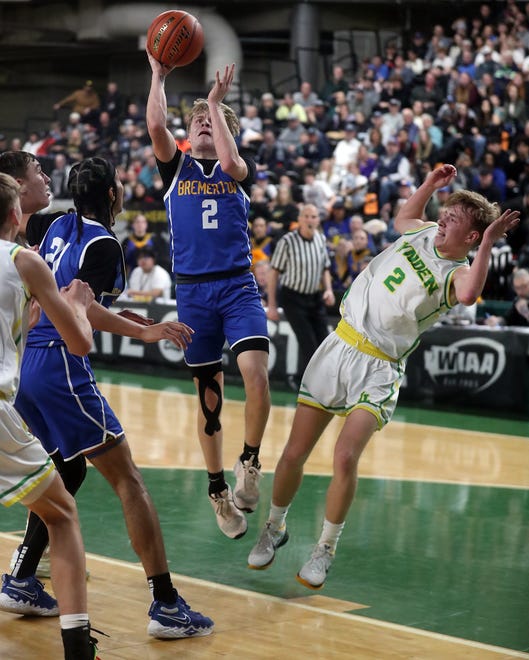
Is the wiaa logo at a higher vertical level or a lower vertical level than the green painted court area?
higher

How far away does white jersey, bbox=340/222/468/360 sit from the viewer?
570 cm

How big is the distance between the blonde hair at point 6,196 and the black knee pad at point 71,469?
142cm

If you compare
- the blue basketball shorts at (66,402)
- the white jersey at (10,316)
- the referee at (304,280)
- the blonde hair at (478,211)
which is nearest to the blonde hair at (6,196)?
the white jersey at (10,316)

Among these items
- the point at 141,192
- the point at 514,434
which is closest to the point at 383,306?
the point at 514,434

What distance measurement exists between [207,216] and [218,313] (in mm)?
544

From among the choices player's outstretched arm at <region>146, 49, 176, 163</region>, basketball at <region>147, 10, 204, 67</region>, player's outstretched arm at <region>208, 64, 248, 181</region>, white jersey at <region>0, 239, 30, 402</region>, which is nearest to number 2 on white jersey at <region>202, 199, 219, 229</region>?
player's outstretched arm at <region>208, 64, 248, 181</region>

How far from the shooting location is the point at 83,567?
14.0 feet

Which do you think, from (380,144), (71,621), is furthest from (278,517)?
(380,144)

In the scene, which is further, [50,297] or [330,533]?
[330,533]

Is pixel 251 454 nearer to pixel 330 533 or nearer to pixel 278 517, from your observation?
pixel 278 517

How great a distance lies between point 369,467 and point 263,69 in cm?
1895

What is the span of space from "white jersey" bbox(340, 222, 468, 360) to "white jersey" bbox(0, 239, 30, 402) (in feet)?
6.97

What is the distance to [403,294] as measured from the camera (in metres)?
5.73

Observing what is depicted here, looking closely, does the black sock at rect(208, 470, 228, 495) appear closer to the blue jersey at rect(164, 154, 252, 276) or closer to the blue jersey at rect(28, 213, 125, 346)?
the blue jersey at rect(164, 154, 252, 276)
